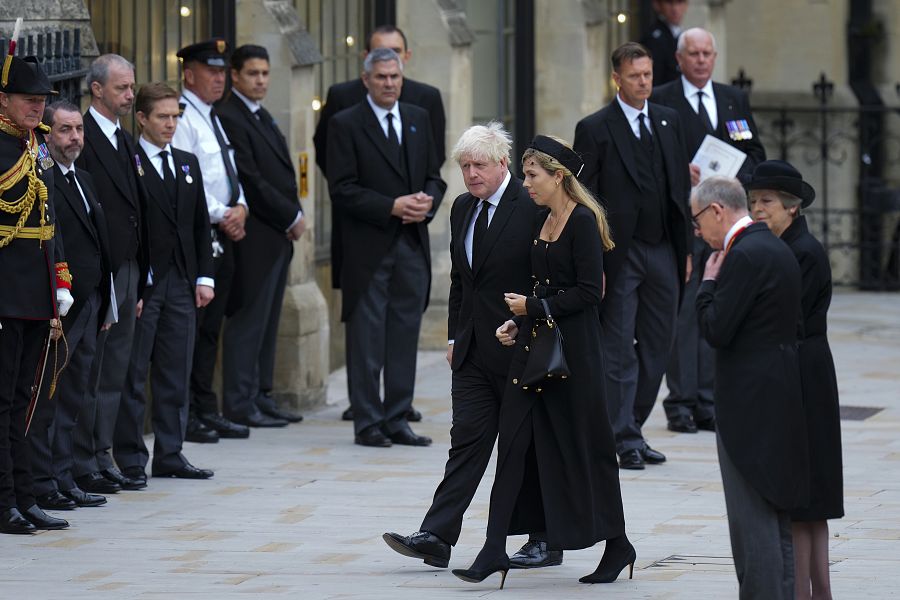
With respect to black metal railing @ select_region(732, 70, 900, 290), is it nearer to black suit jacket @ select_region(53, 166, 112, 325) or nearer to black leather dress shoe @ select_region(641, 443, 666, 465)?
black leather dress shoe @ select_region(641, 443, 666, 465)

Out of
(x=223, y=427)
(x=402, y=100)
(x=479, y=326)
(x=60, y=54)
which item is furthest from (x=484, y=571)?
(x=402, y=100)

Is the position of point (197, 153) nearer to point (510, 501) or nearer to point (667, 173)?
point (667, 173)

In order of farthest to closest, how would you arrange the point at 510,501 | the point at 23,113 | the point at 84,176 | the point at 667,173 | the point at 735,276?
1. the point at 667,173
2. the point at 84,176
3. the point at 23,113
4. the point at 510,501
5. the point at 735,276

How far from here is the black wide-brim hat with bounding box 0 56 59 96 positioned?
338 inches

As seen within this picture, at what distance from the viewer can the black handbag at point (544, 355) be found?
305 inches

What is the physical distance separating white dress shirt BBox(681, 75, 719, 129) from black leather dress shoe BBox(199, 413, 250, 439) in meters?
3.16

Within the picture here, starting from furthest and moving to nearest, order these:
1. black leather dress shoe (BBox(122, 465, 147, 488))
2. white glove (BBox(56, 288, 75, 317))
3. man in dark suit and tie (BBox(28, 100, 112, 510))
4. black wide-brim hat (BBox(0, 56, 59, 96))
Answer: black leather dress shoe (BBox(122, 465, 147, 488)) < man in dark suit and tie (BBox(28, 100, 112, 510)) < white glove (BBox(56, 288, 75, 317)) < black wide-brim hat (BBox(0, 56, 59, 96))

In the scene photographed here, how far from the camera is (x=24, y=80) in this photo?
859 cm

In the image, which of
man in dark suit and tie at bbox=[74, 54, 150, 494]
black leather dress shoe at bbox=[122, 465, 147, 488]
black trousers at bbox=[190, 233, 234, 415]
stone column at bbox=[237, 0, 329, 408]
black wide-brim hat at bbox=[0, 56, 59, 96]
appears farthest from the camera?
stone column at bbox=[237, 0, 329, 408]

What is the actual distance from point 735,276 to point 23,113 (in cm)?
332

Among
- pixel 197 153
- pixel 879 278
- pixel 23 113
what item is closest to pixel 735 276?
pixel 23 113

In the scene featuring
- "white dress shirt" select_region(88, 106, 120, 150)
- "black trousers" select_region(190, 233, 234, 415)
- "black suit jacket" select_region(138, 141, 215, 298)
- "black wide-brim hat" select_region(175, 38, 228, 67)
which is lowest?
"black trousers" select_region(190, 233, 234, 415)

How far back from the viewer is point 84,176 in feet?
30.8

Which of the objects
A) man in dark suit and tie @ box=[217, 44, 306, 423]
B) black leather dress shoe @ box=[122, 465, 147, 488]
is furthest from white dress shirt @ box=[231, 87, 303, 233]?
black leather dress shoe @ box=[122, 465, 147, 488]
